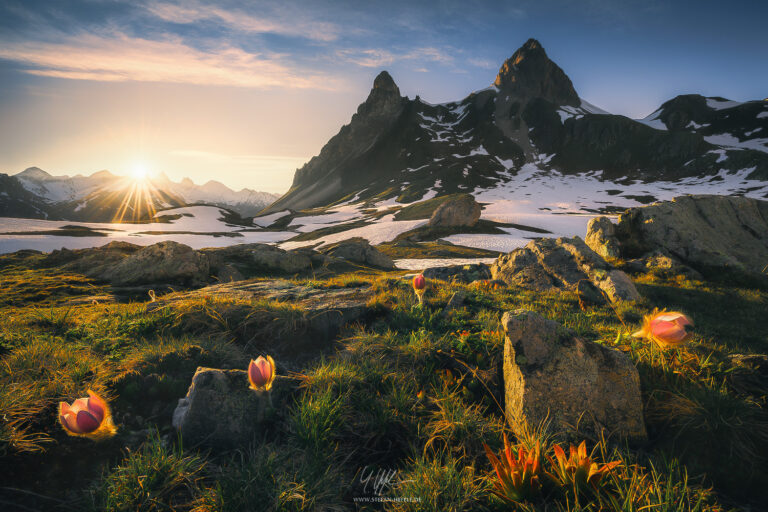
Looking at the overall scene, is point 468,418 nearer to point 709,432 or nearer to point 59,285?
point 709,432

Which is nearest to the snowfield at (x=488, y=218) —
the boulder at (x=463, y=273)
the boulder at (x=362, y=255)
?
the boulder at (x=362, y=255)

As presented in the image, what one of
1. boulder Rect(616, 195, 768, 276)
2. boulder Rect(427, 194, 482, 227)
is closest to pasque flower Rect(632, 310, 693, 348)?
boulder Rect(616, 195, 768, 276)

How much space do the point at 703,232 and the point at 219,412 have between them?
16764 mm

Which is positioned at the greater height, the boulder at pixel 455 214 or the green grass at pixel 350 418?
the boulder at pixel 455 214

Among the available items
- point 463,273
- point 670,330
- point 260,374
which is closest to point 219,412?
point 260,374

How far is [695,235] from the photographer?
37.4ft

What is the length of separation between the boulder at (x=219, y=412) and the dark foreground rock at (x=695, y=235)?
511 inches

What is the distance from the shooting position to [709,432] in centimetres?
293

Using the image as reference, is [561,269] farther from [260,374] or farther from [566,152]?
[566,152]

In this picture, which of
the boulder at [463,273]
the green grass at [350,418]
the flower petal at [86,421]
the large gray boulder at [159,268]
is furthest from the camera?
the large gray boulder at [159,268]

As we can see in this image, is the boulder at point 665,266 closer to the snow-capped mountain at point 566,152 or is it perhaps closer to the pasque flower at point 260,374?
the pasque flower at point 260,374

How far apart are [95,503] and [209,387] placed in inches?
44.8

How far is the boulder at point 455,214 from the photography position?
53.6m
